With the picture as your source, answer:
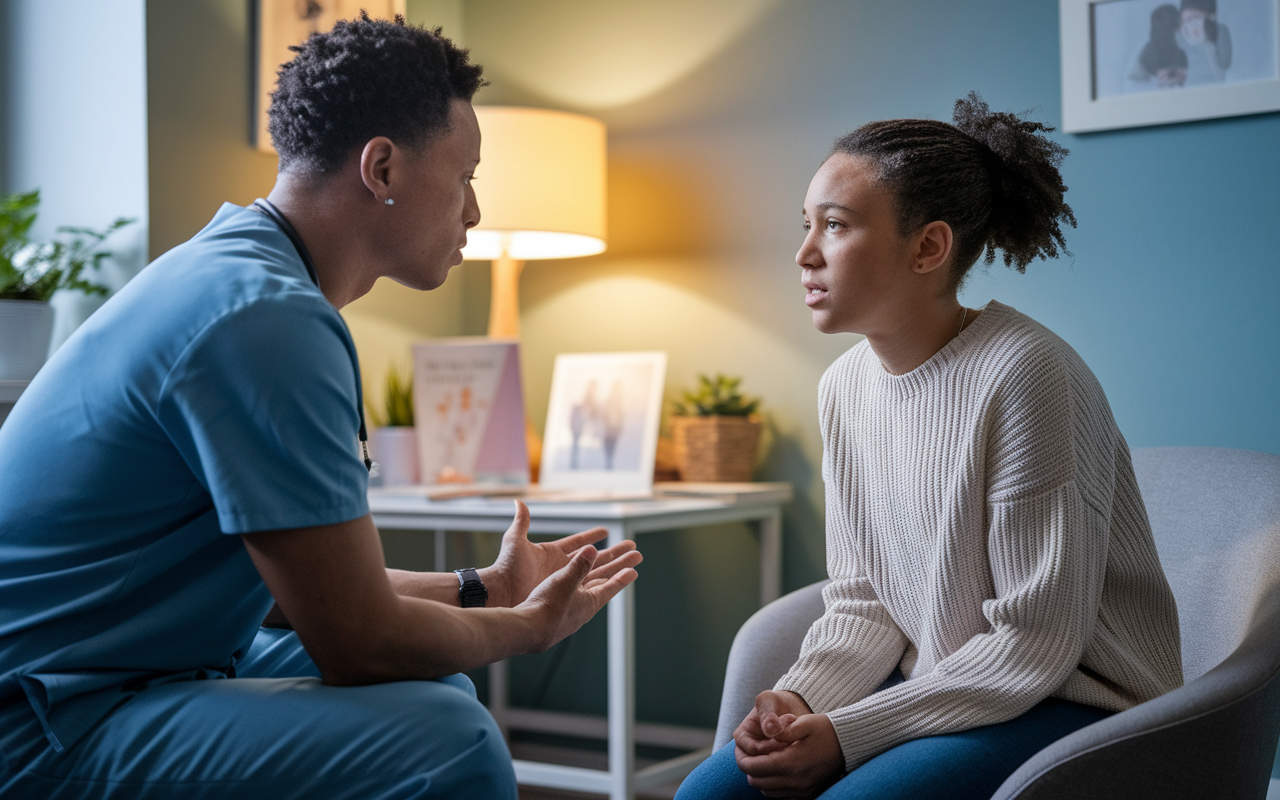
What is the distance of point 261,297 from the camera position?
85cm

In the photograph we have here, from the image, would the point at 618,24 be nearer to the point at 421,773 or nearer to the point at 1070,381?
the point at 1070,381

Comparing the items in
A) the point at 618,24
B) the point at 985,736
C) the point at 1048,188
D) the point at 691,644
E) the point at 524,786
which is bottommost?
the point at 524,786

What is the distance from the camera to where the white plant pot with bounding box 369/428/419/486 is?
2.45 m

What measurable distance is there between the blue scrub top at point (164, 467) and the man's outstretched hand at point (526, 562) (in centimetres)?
35

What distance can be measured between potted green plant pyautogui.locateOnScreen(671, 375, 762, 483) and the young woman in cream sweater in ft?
3.16

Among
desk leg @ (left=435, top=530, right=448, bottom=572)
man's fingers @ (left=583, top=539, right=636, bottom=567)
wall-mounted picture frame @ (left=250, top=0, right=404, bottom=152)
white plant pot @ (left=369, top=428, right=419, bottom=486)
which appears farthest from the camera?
desk leg @ (left=435, top=530, right=448, bottom=572)

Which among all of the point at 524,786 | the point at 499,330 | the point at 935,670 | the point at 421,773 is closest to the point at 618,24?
the point at 499,330

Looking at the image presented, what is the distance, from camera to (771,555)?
2312mm

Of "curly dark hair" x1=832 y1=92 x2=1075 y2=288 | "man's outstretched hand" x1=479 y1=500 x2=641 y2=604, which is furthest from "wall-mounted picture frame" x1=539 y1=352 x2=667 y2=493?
"curly dark hair" x1=832 y1=92 x2=1075 y2=288

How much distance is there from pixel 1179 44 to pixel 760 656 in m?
1.41

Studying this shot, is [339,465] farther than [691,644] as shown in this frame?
No

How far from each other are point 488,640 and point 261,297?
35cm

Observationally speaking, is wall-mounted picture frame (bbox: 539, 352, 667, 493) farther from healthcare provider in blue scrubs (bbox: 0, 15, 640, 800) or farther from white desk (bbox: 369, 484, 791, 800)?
healthcare provider in blue scrubs (bbox: 0, 15, 640, 800)

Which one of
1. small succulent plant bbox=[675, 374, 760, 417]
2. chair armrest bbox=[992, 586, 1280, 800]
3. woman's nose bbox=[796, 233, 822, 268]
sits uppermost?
woman's nose bbox=[796, 233, 822, 268]
